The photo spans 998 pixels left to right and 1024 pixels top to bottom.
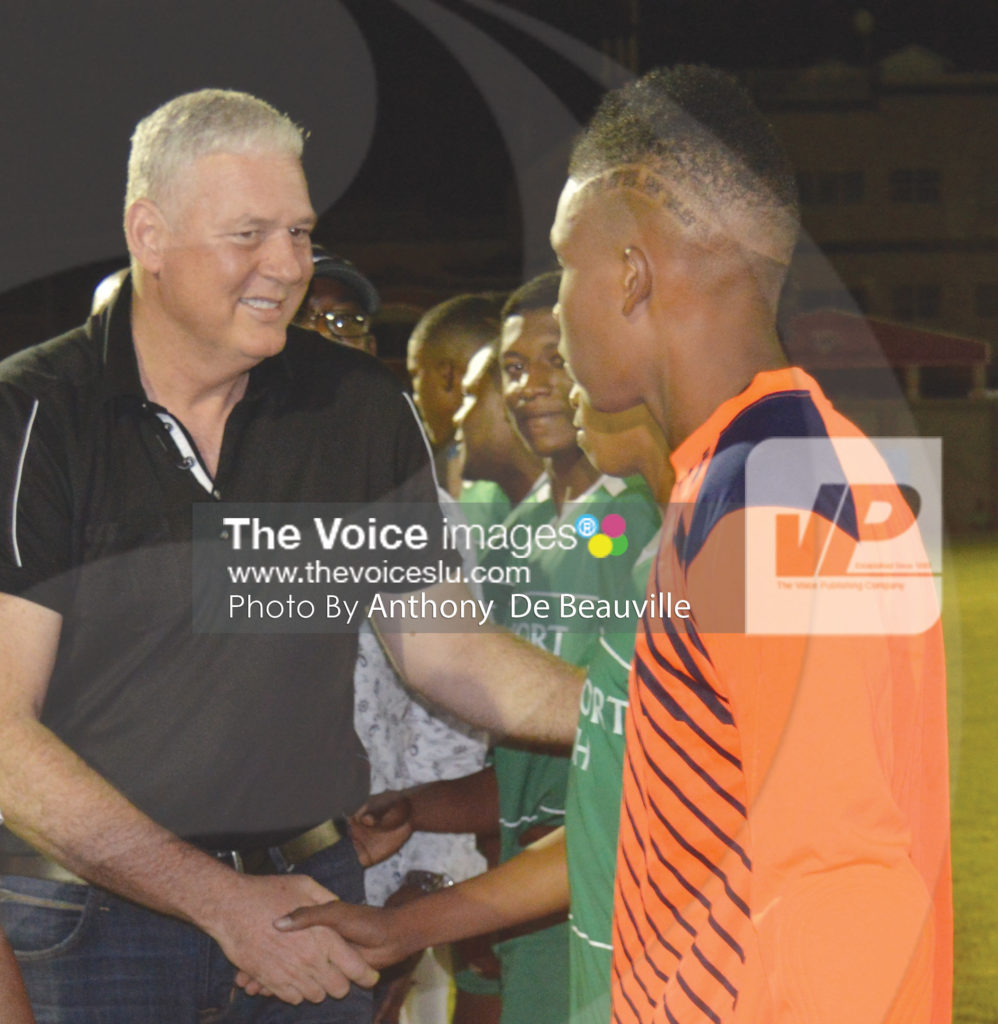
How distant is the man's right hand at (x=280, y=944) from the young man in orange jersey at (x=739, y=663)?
0.71m

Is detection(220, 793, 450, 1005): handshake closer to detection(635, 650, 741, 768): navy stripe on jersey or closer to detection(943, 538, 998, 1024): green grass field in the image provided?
detection(635, 650, 741, 768): navy stripe on jersey

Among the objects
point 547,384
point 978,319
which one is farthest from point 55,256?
point 978,319

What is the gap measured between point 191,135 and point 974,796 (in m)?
5.13

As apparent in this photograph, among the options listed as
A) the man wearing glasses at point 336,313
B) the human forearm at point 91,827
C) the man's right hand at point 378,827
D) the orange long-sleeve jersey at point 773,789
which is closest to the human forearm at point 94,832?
the human forearm at point 91,827

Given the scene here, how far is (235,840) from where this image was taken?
6.82 feet

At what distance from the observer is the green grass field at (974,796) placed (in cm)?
395

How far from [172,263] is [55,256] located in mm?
17083

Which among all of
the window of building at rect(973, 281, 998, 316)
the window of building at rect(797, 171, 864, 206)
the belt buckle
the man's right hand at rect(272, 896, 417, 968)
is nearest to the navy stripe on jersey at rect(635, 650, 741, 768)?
the man's right hand at rect(272, 896, 417, 968)

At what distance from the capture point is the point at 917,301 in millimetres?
32406

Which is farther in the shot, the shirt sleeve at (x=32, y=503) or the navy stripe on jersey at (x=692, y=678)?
the shirt sleeve at (x=32, y=503)

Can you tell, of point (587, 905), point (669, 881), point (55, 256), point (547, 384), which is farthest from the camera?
point (55, 256)

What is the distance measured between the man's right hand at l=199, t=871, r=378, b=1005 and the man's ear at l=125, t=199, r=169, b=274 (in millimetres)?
936

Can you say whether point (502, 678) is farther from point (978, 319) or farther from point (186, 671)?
point (978, 319)

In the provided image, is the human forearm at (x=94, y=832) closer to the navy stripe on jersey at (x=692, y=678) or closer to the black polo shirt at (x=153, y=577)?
the black polo shirt at (x=153, y=577)
